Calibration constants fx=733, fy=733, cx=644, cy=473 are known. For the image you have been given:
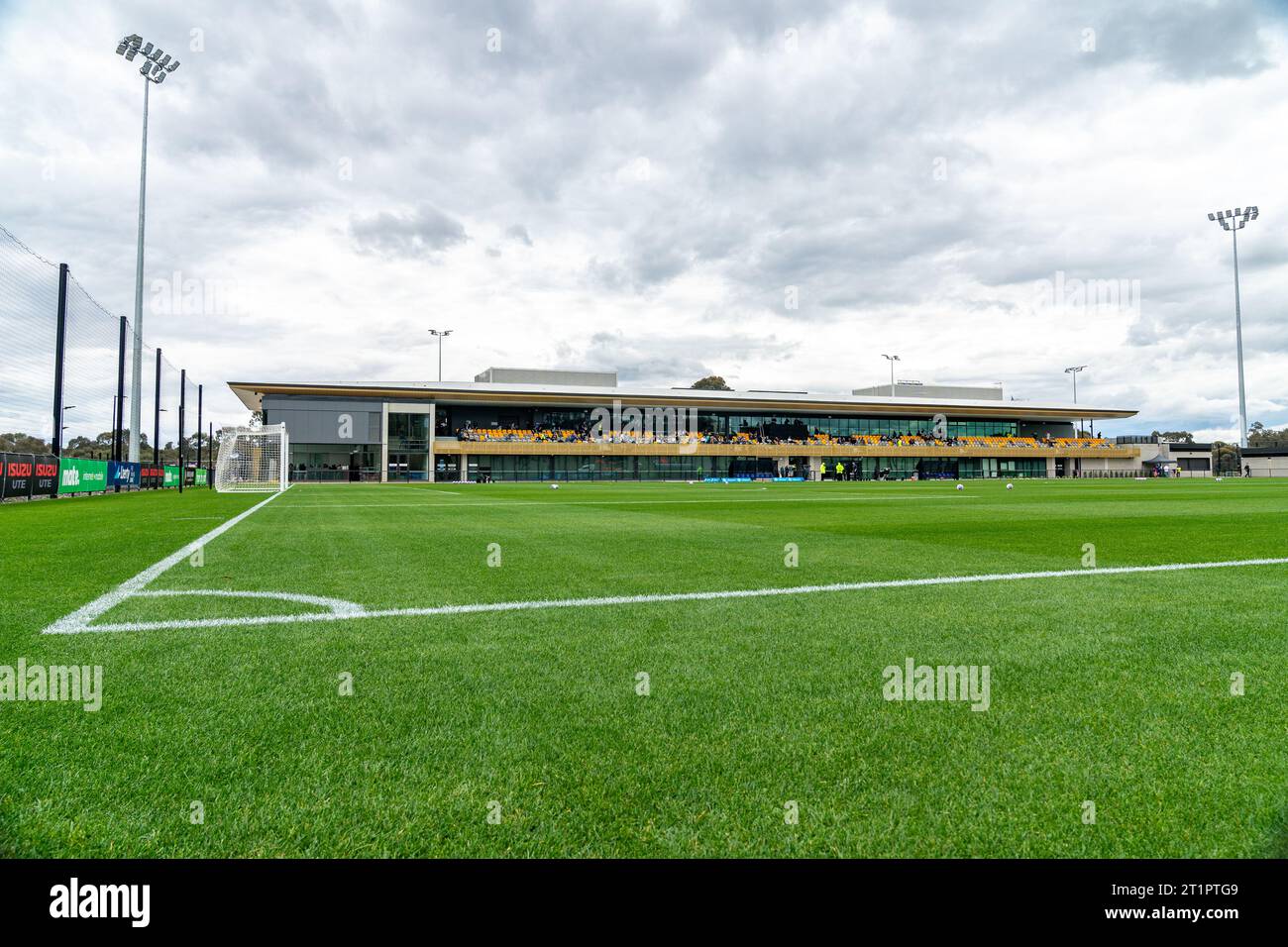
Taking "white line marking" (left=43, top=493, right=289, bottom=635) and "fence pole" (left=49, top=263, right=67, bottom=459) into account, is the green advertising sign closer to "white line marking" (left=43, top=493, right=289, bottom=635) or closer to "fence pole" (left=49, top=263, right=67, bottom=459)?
"fence pole" (left=49, top=263, right=67, bottom=459)

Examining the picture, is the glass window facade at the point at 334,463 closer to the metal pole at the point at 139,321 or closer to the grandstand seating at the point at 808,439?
the grandstand seating at the point at 808,439

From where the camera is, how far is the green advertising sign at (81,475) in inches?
1095

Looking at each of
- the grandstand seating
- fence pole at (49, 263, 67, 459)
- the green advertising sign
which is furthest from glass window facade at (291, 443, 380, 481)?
fence pole at (49, 263, 67, 459)

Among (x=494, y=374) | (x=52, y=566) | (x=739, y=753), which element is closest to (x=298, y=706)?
(x=739, y=753)

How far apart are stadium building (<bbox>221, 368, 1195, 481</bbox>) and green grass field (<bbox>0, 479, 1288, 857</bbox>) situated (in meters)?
61.7

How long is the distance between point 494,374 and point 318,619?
8142 cm

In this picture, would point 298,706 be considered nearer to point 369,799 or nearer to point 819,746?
point 369,799

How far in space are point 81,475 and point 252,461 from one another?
1826 centimetres

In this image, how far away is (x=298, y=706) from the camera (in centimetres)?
332

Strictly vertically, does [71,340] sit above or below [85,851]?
above

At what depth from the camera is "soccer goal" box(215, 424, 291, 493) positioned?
132 ft

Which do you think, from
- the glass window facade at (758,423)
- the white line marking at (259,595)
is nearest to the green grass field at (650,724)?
the white line marking at (259,595)
